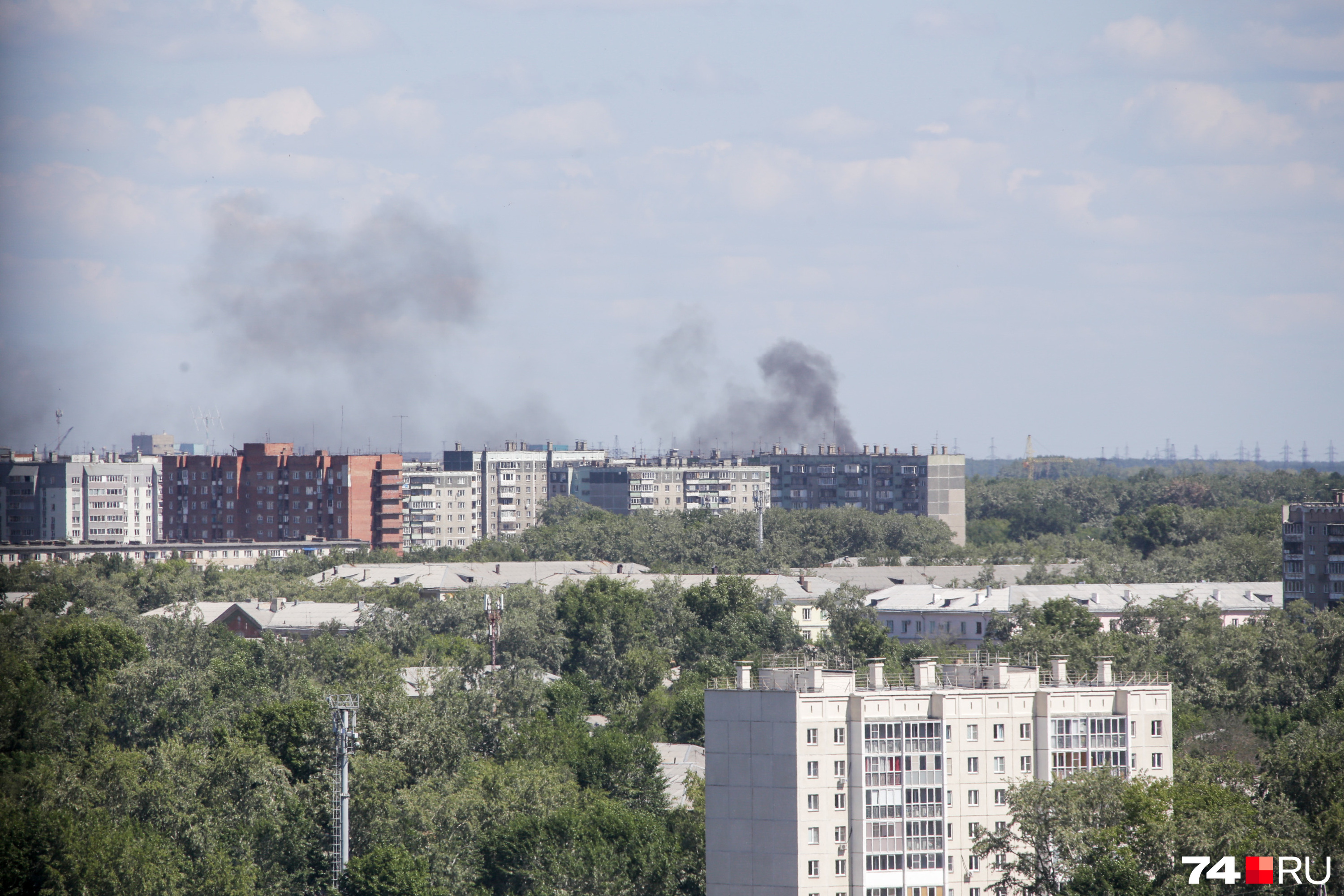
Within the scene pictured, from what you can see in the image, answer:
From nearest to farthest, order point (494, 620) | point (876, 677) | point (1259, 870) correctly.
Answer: point (1259, 870)
point (876, 677)
point (494, 620)

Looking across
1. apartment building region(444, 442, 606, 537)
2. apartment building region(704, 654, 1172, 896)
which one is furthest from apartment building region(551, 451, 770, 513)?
apartment building region(704, 654, 1172, 896)

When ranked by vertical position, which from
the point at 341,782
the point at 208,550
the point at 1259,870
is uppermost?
the point at 208,550

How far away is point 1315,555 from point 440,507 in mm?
79636

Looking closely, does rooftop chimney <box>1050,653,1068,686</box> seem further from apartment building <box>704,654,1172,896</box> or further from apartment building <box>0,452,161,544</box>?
apartment building <box>0,452,161,544</box>

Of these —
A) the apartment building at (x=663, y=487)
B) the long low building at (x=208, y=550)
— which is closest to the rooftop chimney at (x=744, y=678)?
the long low building at (x=208, y=550)

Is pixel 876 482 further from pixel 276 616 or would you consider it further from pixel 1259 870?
pixel 1259 870

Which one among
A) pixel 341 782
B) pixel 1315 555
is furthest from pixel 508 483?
pixel 341 782

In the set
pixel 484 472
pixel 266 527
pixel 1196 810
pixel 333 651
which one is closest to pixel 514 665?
pixel 333 651

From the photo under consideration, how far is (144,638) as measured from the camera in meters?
67.2

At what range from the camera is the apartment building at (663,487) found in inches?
6073

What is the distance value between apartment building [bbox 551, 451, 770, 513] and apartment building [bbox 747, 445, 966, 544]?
108 inches

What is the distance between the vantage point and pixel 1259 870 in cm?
2958

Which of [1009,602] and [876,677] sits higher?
[876,677]

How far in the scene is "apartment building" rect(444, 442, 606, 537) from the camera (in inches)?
6004
